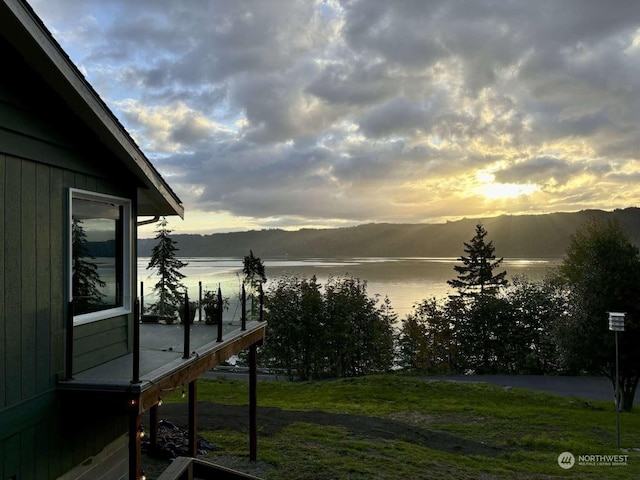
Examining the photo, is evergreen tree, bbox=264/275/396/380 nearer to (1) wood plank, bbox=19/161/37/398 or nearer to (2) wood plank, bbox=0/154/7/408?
(1) wood plank, bbox=19/161/37/398

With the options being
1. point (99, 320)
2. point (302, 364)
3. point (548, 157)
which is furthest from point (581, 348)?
point (548, 157)

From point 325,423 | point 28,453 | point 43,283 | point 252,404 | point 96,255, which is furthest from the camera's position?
point 325,423

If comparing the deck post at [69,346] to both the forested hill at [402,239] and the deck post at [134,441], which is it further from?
the forested hill at [402,239]

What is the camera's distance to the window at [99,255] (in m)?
4.72

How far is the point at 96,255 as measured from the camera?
5.11 meters

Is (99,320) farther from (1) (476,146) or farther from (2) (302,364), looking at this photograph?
(1) (476,146)

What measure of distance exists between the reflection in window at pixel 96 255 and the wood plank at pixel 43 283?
0.42m

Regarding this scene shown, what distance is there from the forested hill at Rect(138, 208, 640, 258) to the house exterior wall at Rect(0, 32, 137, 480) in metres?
148

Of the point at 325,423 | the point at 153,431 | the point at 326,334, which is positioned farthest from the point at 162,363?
the point at 326,334

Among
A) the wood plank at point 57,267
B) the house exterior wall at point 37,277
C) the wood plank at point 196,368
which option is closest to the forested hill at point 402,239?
the wood plank at point 196,368

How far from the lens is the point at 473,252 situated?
38.8 metres

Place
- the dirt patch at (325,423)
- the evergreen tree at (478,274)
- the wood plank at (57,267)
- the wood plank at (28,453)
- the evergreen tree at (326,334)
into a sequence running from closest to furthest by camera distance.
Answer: the wood plank at (28,453)
the wood plank at (57,267)
the dirt patch at (325,423)
the evergreen tree at (326,334)
the evergreen tree at (478,274)

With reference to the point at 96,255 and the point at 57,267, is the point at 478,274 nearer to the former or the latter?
the point at 96,255

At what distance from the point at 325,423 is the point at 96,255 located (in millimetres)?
8993
